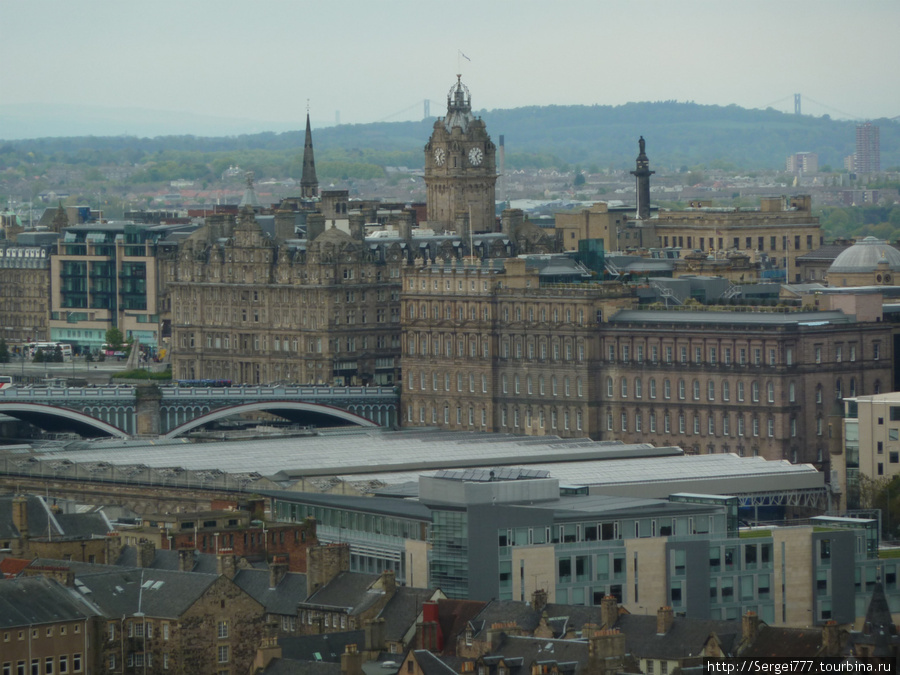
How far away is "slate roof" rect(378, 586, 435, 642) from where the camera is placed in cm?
12438

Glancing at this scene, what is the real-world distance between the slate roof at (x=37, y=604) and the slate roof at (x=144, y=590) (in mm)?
1172

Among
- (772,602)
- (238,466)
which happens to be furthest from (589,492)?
(238,466)

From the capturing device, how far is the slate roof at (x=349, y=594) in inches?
5015

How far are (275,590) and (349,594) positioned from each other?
3.88m

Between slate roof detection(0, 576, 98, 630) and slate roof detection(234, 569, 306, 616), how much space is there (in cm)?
832

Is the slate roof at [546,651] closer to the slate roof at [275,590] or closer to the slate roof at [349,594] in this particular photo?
the slate roof at [349,594]

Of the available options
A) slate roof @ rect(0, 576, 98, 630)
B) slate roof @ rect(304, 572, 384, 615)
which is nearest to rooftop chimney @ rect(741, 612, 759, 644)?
slate roof @ rect(304, 572, 384, 615)

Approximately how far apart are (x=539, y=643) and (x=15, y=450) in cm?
8752

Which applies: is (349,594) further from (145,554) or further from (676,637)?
(676,637)

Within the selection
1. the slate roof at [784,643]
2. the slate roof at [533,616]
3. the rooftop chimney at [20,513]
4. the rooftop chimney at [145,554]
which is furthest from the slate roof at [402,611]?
the rooftop chimney at [20,513]

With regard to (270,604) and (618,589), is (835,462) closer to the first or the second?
(618,589)

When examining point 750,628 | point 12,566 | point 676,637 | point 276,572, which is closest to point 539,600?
point 676,637

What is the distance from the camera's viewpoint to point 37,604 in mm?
121750

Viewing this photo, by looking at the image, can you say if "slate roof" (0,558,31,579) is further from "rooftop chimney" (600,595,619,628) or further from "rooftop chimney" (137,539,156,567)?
"rooftop chimney" (600,595,619,628)
